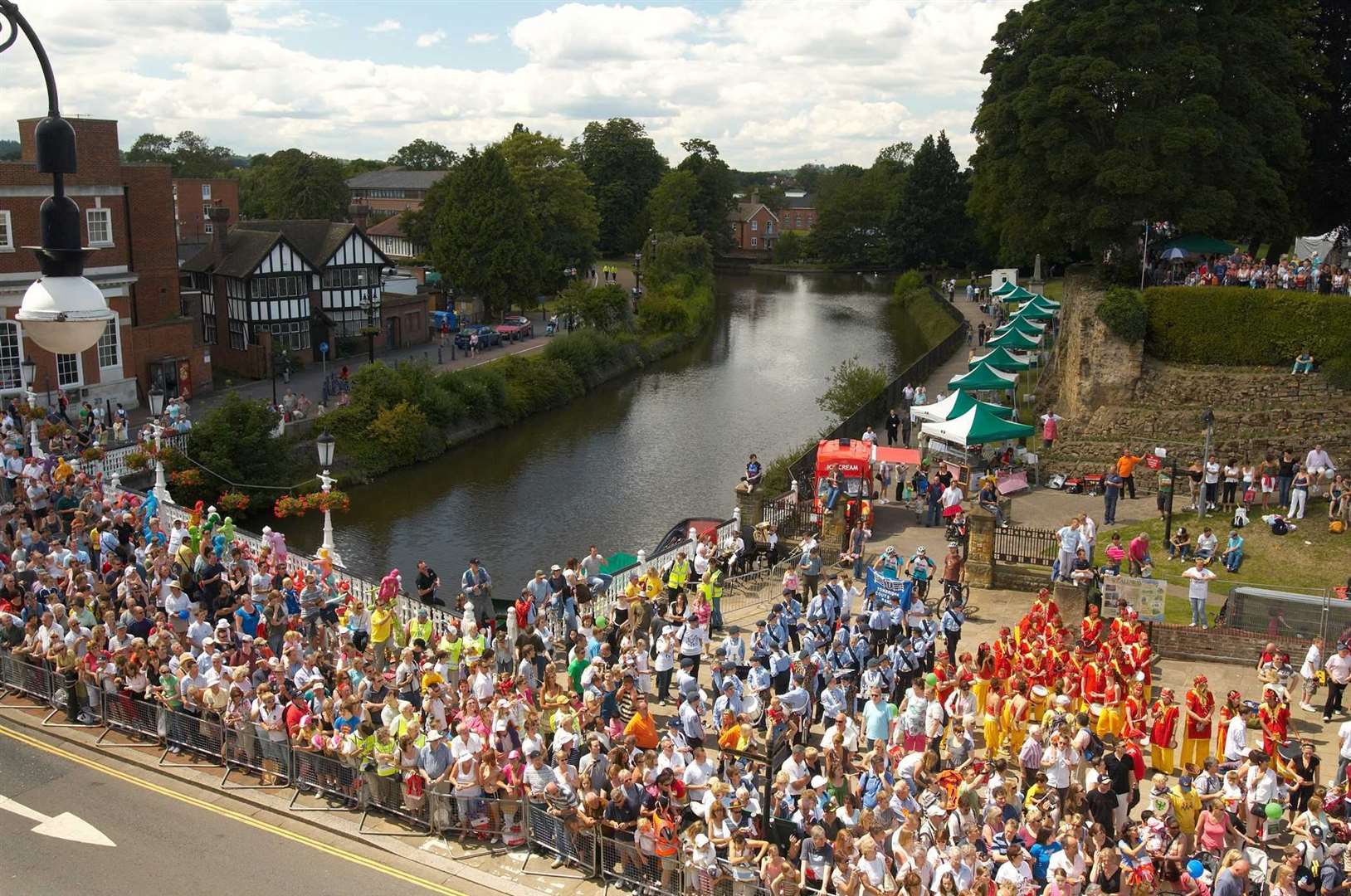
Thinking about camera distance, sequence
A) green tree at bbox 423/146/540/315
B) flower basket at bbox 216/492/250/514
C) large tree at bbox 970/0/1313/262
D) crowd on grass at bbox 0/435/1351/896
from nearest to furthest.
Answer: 1. crowd on grass at bbox 0/435/1351/896
2. flower basket at bbox 216/492/250/514
3. large tree at bbox 970/0/1313/262
4. green tree at bbox 423/146/540/315

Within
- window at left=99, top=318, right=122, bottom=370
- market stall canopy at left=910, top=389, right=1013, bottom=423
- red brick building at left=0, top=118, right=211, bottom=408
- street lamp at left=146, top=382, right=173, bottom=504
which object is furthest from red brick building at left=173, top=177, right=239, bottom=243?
market stall canopy at left=910, top=389, right=1013, bottom=423

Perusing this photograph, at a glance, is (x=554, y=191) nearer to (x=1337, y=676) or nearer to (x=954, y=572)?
(x=954, y=572)

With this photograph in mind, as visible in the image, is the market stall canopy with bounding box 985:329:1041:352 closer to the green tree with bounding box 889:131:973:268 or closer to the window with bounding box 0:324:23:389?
the window with bounding box 0:324:23:389

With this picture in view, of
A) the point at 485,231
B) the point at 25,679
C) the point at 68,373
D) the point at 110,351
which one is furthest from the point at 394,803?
the point at 485,231

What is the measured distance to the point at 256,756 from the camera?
1321cm

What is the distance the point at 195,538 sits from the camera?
775 inches

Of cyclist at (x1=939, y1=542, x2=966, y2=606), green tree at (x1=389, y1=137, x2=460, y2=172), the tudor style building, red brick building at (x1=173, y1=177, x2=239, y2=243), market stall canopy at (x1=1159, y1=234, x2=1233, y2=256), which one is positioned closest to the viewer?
cyclist at (x1=939, y1=542, x2=966, y2=606)

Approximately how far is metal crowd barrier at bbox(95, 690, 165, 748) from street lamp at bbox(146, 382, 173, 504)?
33.1 feet

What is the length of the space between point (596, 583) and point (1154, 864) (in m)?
A: 10.5

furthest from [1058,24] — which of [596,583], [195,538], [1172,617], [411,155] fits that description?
[411,155]

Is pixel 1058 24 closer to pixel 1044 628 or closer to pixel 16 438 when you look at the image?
pixel 1044 628

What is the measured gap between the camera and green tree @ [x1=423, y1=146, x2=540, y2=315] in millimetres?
57594

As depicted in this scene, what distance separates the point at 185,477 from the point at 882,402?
21.5 m

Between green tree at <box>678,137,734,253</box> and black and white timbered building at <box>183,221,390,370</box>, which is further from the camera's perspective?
green tree at <box>678,137,734,253</box>
